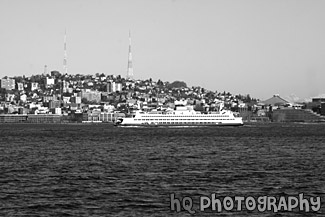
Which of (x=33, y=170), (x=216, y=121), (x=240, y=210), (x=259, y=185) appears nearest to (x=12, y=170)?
(x=33, y=170)

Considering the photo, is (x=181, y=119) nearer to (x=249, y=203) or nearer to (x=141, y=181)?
(x=141, y=181)

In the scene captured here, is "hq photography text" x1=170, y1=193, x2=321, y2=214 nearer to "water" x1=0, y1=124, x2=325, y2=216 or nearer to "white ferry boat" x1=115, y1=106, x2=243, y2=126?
"water" x1=0, y1=124, x2=325, y2=216

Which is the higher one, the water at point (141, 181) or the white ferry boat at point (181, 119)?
the white ferry boat at point (181, 119)

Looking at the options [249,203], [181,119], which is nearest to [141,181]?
[249,203]

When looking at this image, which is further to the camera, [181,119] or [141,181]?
[181,119]

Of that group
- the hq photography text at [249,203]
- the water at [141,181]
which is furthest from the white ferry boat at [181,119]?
the hq photography text at [249,203]

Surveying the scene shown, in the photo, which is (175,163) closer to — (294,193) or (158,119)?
(294,193)

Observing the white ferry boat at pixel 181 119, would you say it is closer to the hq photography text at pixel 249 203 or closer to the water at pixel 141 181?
the water at pixel 141 181

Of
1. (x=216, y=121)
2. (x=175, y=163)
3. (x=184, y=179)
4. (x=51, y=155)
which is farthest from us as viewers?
(x=216, y=121)

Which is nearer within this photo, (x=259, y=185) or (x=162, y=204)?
(x=162, y=204)

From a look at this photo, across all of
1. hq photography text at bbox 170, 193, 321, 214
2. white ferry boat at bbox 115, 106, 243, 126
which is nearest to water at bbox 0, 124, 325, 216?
hq photography text at bbox 170, 193, 321, 214

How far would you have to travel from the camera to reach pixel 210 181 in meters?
31.1

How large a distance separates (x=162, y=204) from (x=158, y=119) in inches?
4051

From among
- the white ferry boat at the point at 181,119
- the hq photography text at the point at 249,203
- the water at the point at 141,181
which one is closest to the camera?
the hq photography text at the point at 249,203
